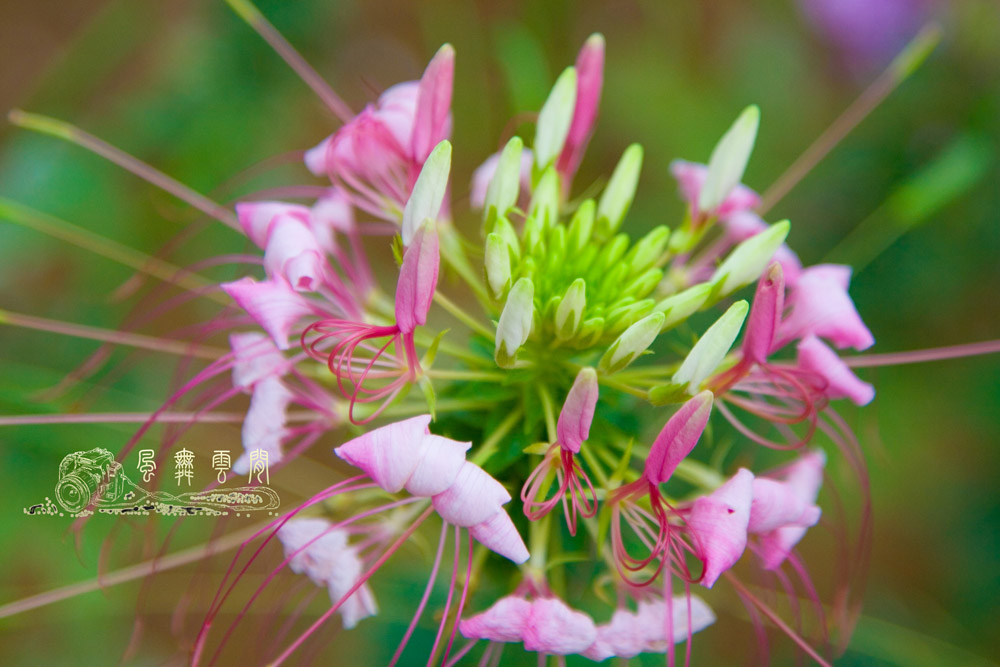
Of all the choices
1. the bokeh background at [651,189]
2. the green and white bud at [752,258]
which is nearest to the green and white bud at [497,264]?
the green and white bud at [752,258]

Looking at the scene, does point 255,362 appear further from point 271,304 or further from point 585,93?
point 585,93

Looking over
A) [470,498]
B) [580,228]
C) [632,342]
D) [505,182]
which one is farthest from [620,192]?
[470,498]

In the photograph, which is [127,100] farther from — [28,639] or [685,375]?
[685,375]

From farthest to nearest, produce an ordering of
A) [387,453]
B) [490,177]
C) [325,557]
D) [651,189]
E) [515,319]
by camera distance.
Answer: [651,189] < [490,177] < [325,557] < [515,319] < [387,453]

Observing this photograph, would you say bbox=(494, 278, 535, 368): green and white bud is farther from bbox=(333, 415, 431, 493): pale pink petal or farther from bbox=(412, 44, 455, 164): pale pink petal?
bbox=(412, 44, 455, 164): pale pink petal

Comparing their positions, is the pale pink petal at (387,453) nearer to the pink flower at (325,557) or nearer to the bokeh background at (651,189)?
the pink flower at (325,557)

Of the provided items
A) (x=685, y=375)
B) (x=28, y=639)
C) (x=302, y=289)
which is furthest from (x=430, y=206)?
(x=28, y=639)

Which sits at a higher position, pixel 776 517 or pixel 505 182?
pixel 505 182
